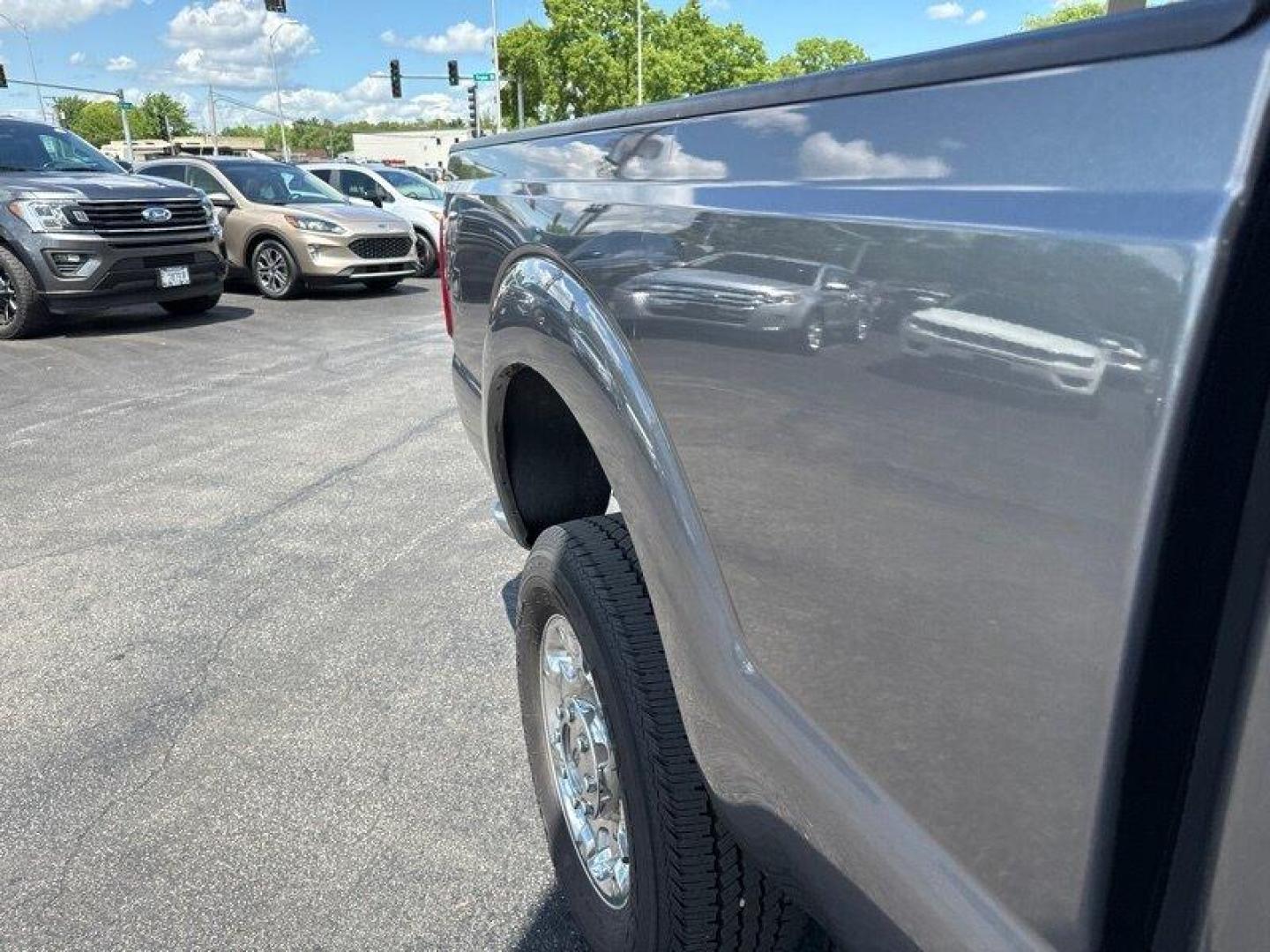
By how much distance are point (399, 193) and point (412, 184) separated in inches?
27.7

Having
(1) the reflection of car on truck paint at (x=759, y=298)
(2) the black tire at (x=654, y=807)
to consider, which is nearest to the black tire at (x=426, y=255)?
(2) the black tire at (x=654, y=807)

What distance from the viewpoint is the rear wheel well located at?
2559mm

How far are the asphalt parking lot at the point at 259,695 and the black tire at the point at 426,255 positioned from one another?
8636mm

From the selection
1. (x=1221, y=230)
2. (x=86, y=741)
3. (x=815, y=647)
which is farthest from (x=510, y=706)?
(x=1221, y=230)

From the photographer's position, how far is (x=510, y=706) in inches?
114

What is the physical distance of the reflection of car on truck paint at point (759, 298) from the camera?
107 centimetres

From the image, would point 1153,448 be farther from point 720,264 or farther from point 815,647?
point 720,264

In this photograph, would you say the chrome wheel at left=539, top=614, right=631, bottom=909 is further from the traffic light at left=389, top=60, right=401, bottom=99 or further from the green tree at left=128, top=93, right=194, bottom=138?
the green tree at left=128, top=93, right=194, bottom=138

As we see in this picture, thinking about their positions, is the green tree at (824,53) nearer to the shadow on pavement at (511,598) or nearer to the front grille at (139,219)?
the shadow on pavement at (511,598)

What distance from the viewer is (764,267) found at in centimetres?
121

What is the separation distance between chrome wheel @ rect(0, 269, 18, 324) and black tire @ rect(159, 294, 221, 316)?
1.59 metres

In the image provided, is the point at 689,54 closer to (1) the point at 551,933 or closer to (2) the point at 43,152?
(2) the point at 43,152

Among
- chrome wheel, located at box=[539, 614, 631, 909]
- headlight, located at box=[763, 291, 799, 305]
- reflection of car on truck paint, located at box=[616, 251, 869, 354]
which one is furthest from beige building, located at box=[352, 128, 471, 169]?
headlight, located at box=[763, 291, 799, 305]

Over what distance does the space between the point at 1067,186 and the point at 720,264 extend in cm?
56
